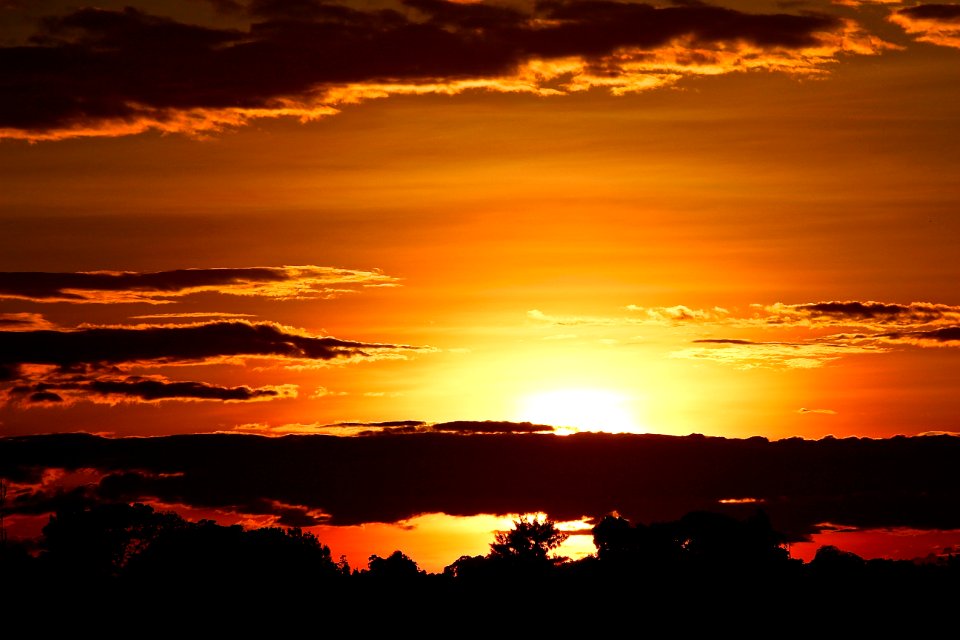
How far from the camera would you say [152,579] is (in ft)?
419

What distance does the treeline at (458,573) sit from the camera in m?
126

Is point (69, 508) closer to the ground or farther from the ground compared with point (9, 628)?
farther from the ground

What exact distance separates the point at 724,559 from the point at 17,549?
6437 cm

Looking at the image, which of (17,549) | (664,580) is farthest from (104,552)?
(664,580)

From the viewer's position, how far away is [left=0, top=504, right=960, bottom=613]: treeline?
126062 millimetres

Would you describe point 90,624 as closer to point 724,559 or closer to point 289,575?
point 289,575

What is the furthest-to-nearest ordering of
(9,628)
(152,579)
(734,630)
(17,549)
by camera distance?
(17,549) → (152,579) → (734,630) → (9,628)

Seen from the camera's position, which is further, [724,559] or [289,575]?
[724,559]

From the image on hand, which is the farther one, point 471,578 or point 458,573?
point 458,573

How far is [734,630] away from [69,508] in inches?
2551

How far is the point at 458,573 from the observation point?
164 m

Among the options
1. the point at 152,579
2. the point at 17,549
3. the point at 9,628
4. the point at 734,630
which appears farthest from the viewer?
the point at 17,549

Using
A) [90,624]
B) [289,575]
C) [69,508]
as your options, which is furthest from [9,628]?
[69,508]

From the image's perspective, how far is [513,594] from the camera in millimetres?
129250
